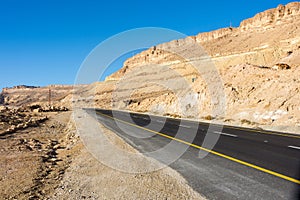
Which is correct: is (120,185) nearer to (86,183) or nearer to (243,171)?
(86,183)

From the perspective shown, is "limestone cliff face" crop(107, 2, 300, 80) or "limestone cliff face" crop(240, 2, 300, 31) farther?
"limestone cliff face" crop(240, 2, 300, 31)

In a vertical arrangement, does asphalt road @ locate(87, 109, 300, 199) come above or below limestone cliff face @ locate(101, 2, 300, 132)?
below

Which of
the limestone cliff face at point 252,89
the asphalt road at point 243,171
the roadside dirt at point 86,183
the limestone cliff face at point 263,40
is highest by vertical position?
the limestone cliff face at point 263,40

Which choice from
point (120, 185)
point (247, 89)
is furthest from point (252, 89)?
point (120, 185)

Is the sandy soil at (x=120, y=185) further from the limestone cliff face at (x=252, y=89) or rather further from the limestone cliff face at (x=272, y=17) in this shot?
the limestone cliff face at (x=272, y=17)

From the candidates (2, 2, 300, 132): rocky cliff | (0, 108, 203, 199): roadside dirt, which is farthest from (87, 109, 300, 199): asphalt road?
(2, 2, 300, 132): rocky cliff

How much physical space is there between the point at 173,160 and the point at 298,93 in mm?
16611

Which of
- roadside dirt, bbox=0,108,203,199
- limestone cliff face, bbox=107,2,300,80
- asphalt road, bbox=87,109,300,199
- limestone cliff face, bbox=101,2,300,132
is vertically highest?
limestone cliff face, bbox=107,2,300,80

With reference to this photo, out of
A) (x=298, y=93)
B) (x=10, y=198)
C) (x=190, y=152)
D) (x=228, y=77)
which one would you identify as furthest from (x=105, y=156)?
(x=228, y=77)

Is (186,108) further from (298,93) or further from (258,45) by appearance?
(258,45)

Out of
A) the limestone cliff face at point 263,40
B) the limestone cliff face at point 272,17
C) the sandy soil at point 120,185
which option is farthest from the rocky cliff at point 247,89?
the sandy soil at point 120,185

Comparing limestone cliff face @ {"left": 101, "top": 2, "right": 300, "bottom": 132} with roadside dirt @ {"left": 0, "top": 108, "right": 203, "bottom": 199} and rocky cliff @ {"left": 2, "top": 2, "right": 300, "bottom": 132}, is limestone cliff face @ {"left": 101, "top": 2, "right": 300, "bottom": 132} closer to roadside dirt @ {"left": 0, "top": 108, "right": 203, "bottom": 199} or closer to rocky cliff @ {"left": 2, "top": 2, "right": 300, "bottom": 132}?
rocky cliff @ {"left": 2, "top": 2, "right": 300, "bottom": 132}

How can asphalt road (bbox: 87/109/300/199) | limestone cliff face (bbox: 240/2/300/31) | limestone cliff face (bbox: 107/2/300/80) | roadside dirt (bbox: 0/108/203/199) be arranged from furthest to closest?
limestone cliff face (bbox: 240/2/300/31) < limestone cliff face (bbox: 107/2/300/80) < roadside dirt (bbox: 0/108/203/199) < asphalt road (bbox: 87/109/300/199)

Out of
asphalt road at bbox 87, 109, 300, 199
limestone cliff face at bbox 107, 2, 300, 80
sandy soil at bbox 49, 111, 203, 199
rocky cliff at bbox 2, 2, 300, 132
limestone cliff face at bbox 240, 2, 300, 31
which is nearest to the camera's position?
asphalt road at bbox 87, 109, 300, 199
